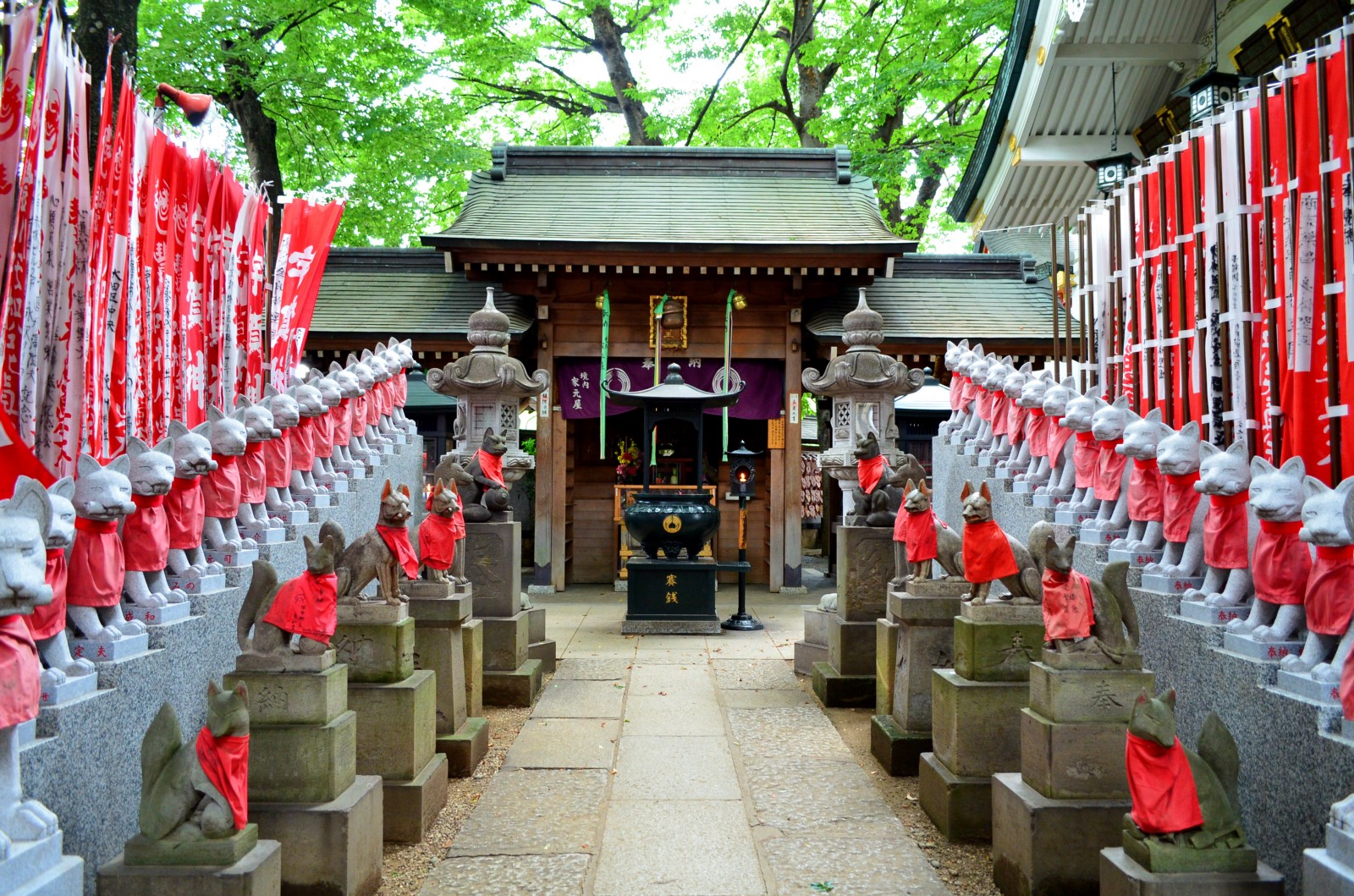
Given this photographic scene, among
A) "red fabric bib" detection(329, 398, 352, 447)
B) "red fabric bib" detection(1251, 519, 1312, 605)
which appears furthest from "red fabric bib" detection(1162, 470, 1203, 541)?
"red fabric bib" detection(329, 398, 352, 447)

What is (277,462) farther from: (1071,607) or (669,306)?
(669,306)

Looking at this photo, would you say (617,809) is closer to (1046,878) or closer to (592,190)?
(1046,878)

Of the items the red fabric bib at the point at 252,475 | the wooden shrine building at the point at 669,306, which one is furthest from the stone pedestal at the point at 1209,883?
the wooden shrine building at the point at 669,306

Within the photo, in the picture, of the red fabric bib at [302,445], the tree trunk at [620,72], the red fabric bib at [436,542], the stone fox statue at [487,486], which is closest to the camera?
the red fabric bib at [436,542]

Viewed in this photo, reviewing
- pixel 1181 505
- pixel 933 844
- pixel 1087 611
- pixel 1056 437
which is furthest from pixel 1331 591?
pixel 1056 437

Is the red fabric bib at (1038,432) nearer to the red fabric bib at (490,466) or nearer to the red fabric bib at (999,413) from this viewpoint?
the red fabric bib at (999,413)

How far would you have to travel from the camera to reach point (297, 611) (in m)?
3.71

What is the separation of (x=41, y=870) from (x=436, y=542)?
3146 millimetres

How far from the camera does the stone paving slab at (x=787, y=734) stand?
226 inches

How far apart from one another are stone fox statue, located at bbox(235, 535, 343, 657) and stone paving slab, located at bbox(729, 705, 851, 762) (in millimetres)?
2821

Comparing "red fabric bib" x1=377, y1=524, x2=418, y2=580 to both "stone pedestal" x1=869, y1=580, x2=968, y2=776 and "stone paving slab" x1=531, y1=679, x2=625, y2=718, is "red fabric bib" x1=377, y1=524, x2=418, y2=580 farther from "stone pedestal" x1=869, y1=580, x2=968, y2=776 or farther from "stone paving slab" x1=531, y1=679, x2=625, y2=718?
"stone pedestal" x1=869, y1=580, x2=968, y2=776

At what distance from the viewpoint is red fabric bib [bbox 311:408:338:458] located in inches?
263

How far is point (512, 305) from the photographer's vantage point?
41.5 feet

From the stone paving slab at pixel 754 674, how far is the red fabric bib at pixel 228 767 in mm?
4699
